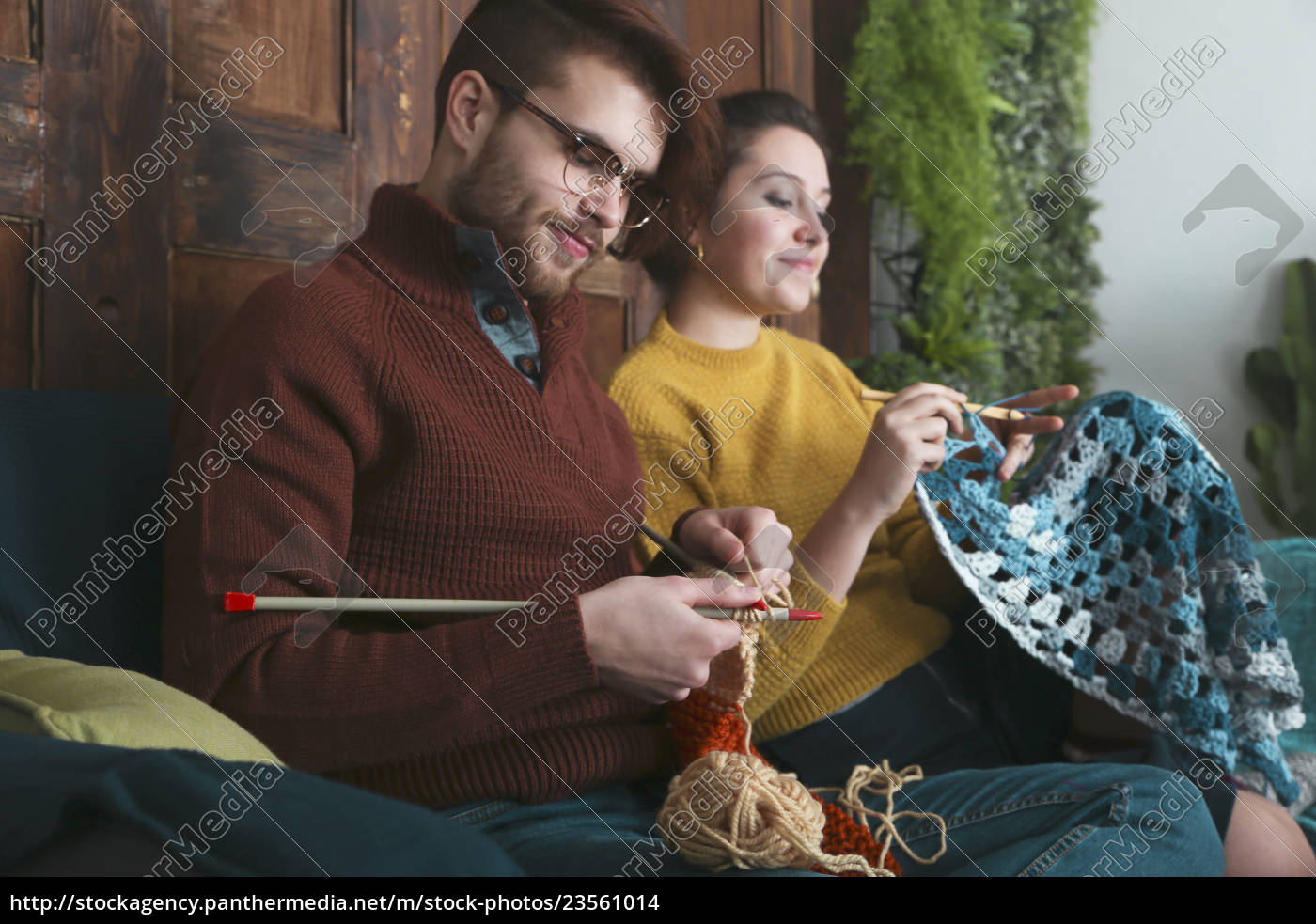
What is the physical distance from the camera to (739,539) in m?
0.98

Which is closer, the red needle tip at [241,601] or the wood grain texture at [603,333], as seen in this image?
the red needle tip at [241,601]

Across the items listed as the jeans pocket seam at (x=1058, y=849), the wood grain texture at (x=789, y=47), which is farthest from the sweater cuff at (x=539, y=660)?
the wood grain texture at (x=789, y=47)

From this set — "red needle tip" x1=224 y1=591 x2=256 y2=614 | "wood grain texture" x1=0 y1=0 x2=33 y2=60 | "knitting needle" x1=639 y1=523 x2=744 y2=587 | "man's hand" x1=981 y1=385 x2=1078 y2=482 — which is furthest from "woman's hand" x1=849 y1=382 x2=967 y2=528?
"wood grain texture" x1=0 y1=0 x2=33 y2=60

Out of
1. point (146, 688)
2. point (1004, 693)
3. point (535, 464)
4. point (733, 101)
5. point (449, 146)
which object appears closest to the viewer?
point (146, 688)

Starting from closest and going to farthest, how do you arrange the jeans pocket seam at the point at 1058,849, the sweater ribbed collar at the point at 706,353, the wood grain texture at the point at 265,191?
the jeans pocket seam at the point at 1058,849 → the wood grain texture at the point at 265,191 → the sweater ribbed collar at the point at 706,353

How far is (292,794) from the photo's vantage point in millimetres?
476

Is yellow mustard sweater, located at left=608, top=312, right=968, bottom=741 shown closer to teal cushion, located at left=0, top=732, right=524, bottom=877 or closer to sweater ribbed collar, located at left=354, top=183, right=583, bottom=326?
sweater ribbed collar, located at left=354, top=183, right=583, bottom=326

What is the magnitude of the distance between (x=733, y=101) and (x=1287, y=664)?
97cm

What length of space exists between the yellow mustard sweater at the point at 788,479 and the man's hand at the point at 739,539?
0.11m

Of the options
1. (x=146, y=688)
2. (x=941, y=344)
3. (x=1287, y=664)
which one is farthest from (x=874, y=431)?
(x=941, y=344)

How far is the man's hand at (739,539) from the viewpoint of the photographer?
3.11 feet

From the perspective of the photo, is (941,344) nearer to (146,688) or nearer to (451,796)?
(451,796)

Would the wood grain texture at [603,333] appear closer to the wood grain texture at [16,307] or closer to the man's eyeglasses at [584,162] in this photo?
the man's eyeglasses at [584,162]

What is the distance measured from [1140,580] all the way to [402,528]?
801 mm
